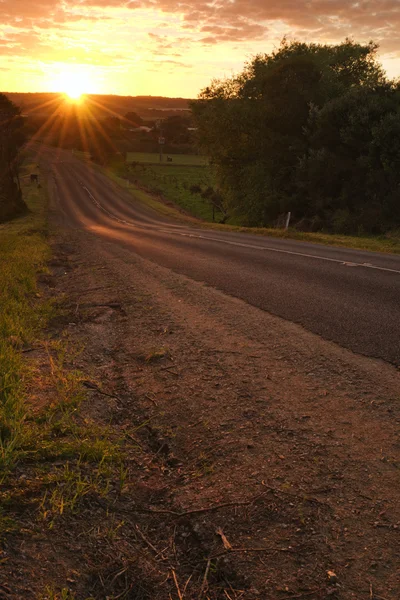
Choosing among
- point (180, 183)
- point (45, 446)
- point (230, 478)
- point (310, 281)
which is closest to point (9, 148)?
point (180, 183)

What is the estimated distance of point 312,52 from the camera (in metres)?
34.6

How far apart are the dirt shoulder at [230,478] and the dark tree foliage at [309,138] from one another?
1981 centimetres

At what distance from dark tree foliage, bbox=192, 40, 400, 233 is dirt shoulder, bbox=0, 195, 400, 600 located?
65.0ft

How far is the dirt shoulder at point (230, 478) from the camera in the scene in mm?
2475

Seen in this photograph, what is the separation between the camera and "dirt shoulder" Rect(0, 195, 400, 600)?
247 cm

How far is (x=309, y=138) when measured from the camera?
28.4 meters

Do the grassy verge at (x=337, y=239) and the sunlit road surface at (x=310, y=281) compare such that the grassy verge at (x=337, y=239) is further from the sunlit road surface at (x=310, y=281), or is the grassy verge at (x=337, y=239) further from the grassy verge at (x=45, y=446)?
the grassy verge at (x=45, y=446)

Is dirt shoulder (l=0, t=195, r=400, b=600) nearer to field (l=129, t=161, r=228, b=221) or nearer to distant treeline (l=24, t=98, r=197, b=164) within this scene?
field (l=129, t=161, r=228, b=221)

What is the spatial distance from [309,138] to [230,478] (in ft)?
92.1

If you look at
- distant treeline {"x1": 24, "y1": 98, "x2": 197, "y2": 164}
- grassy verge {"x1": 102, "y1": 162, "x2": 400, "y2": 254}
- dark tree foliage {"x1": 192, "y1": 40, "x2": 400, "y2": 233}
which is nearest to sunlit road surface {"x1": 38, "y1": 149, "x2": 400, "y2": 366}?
grassy verge {"x1": 102, "y1": 162, "x2": 400, "y2": 254}

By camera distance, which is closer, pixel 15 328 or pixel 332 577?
pixel 332 577

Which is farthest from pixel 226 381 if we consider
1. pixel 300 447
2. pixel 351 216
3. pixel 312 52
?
pixel 312 52

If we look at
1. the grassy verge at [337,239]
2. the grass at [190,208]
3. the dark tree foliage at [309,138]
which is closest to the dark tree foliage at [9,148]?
the grass at [190,208]

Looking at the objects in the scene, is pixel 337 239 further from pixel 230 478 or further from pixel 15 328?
pixel 230 478
